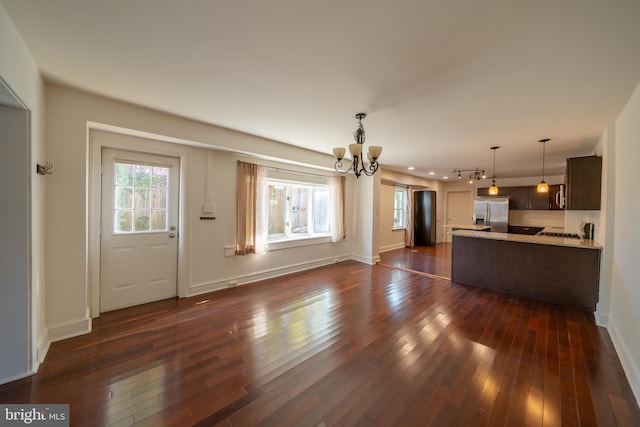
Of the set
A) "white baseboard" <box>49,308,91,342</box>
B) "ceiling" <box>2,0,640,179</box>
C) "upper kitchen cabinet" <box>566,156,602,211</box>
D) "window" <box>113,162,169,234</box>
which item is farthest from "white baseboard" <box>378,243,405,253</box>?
"white baseboard" <box>49,308,91,342</box>

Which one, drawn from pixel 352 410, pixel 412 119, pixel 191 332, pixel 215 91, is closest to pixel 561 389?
pixel 352 410

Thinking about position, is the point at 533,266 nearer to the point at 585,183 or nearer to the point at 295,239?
the point at 585,183

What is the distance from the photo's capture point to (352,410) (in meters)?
1.56

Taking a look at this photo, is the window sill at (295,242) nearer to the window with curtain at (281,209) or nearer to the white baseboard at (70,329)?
the window with curtain at (281,209)

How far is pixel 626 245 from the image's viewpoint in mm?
2258

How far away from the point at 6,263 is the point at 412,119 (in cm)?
393

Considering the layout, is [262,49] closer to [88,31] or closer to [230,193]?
[88,31]

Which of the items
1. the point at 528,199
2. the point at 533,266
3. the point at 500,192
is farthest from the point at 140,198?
the point at 528,199

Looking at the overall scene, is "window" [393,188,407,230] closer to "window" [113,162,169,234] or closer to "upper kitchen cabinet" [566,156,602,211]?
"upper kitchen cabinet" [566,156,602,211]

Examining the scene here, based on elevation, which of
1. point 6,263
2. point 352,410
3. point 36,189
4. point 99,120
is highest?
point 99,120

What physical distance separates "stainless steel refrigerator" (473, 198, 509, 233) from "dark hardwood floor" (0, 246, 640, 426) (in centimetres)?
470

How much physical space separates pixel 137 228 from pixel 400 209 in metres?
7.15
